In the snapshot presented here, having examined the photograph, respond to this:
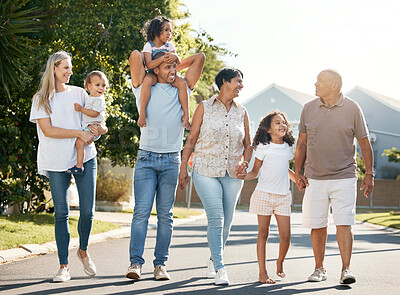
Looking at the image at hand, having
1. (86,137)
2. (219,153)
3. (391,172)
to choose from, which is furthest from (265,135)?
(391,172)

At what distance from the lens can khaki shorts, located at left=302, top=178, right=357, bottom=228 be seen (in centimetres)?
618

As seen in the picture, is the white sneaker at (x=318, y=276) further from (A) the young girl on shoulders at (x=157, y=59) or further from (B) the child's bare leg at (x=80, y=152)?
(B) the child's bare leg at (x=80, y=152)

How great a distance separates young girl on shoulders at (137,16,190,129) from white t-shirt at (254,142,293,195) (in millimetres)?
897

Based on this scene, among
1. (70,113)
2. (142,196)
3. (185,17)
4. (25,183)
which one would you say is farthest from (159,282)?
(185,17)

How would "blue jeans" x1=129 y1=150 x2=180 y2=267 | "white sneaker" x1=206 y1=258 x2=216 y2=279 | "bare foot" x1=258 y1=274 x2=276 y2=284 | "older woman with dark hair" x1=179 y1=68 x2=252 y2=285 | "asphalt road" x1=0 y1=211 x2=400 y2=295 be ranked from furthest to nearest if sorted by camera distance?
"white sneaker" x1=206 y1=258 x2=216 y2=279, "bare foot" x1=258 y1=274 x2=276 y2=284, "older woman with dark hair" x1=179 y1=68 x2=252 y2=285, "blue jeans" x1=129 y1=150 x2=180 y2=267, "asphalt road" x1=0 y1=211 x2=400 y2=295

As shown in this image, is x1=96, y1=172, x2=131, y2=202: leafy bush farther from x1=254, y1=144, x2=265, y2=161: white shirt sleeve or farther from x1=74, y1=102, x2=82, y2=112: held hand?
x1=74, y1=102, x2=82, y2=112: held hand

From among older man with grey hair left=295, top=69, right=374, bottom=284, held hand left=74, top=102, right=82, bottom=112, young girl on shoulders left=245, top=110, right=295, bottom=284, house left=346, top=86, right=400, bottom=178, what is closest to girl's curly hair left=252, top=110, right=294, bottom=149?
young girl on shoulders left=245, top=110, right=295, bottom=284

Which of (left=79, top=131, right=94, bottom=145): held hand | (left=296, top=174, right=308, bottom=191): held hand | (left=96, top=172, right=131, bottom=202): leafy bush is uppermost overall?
(left=79, top=131, right=94, bottom=145): held hand

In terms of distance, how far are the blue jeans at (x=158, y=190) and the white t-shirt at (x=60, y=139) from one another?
0.54 meters

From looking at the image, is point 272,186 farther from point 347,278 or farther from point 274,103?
point 274,103

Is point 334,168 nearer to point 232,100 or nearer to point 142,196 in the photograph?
point 232,100

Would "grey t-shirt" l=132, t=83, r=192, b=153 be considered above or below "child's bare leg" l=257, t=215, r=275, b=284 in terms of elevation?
above

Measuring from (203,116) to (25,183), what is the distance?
8.59 meters

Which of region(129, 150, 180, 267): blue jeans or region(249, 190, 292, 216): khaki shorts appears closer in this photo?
region(129, 150, 180, 267): blue jeans
